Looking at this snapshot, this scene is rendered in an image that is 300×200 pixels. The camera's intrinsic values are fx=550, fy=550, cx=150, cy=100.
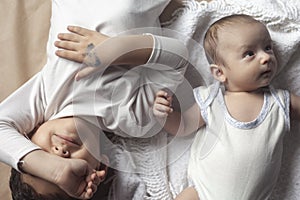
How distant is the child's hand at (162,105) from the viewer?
1.03 meters

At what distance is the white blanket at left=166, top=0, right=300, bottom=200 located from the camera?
1075mm

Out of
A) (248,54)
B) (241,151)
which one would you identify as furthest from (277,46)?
(241,151)

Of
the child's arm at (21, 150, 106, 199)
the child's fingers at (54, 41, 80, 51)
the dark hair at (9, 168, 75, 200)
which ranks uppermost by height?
the child's fingers at (54, 41, 80, 51)

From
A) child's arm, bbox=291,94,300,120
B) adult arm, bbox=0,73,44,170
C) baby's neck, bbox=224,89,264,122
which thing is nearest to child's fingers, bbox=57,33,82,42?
adult arm, bbox=0,73,44,170

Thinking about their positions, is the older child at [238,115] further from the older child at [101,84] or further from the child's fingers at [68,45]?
the child's fingers at [68,45]

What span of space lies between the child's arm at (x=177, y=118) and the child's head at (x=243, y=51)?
0.10m

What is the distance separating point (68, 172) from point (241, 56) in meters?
0.38

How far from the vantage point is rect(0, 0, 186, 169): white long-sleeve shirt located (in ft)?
3.43

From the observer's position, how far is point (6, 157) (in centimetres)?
103

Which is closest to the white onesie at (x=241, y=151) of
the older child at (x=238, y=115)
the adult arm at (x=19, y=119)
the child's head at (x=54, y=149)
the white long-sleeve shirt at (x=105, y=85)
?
the older child at (x=238, y=115)

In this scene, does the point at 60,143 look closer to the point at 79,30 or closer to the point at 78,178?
the point at 78,178

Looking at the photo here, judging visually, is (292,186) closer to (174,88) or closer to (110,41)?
(174,88)

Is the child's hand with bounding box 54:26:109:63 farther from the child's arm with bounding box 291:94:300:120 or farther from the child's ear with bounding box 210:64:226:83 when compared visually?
the child's arm with bounding box 291:94:300:120

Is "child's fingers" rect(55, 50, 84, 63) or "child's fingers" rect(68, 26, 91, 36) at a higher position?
"child's fingers" rect(68, 26, 91, 36)
